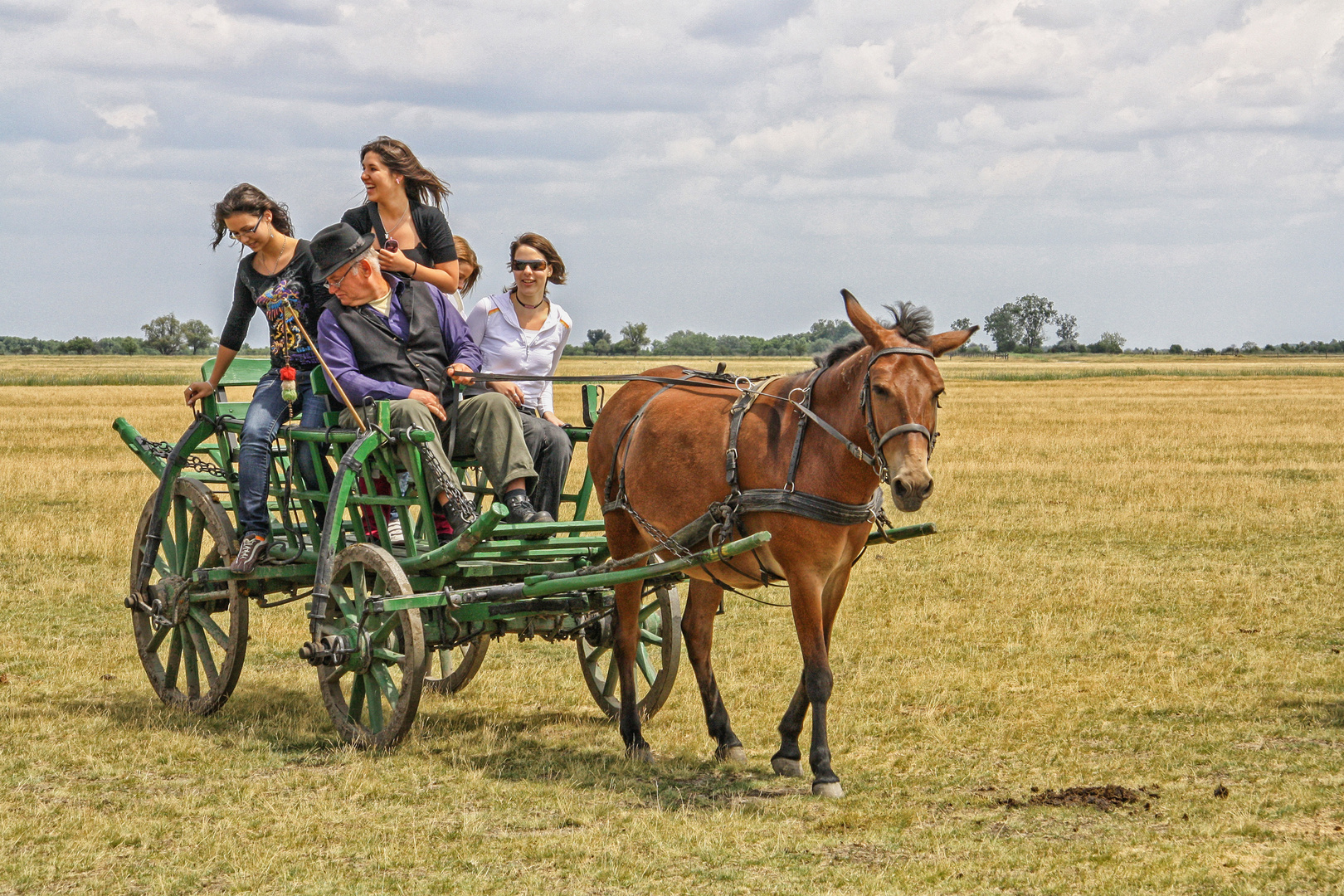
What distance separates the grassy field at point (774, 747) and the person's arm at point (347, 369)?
2032 millimetres

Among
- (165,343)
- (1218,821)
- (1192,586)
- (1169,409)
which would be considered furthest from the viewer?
(165,343)

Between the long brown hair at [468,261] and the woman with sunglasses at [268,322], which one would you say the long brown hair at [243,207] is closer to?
the woman with sunglasses at [268,322]

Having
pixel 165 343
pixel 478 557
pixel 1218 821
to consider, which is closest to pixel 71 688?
pixel 478 557

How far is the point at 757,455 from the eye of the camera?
6.84m

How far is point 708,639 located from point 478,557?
1414 mm

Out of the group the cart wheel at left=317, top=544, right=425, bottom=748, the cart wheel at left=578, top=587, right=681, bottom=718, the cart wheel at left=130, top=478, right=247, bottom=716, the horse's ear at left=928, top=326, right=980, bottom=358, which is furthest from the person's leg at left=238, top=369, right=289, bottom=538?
the horse's ear at left=928, top=326, right=980, bottom=358

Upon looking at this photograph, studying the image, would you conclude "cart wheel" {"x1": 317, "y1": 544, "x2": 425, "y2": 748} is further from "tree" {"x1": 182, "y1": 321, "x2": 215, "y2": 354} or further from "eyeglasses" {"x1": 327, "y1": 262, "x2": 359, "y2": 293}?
"tree" {"x1": 182, "y1": 321, "x2": 215, "y2": 354}

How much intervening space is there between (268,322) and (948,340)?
4.13 meters

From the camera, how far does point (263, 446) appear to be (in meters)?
8.13

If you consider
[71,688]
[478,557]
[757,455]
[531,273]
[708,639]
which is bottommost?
[71,688]

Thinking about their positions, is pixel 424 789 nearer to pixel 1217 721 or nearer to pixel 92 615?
pixel 1217 721

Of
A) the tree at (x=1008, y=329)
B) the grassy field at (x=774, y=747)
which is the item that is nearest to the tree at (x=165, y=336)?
the tree at (x=1008, y=329)

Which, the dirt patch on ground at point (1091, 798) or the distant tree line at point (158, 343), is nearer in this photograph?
the dirt patch on ground at point (1091, 798)

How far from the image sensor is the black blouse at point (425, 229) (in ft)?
27.3
